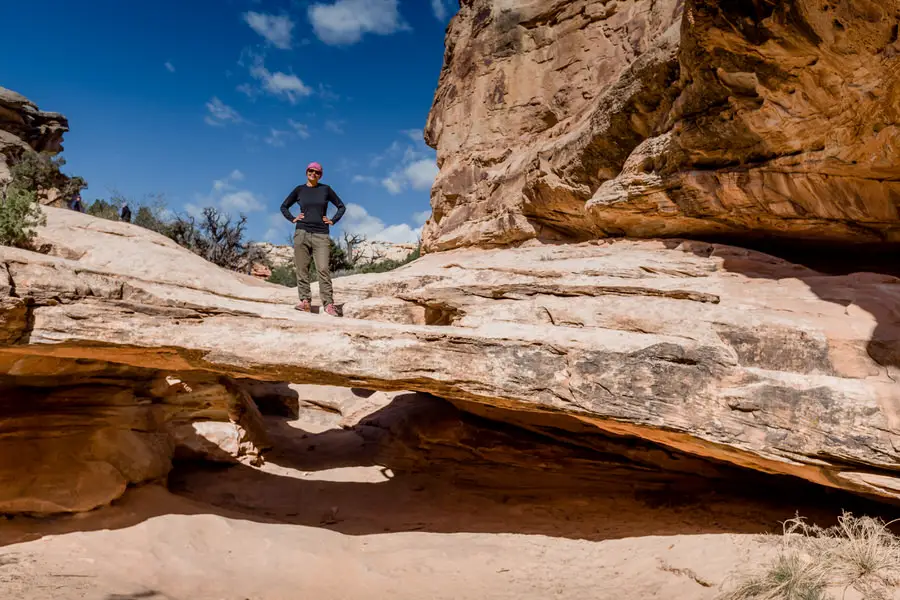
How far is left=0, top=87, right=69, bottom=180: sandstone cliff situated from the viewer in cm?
2495

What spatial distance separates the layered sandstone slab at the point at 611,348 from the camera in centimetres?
476

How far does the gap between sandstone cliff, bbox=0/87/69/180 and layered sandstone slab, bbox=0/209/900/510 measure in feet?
84.2

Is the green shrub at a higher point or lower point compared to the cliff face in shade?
lower

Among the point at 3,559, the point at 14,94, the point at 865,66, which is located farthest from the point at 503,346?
the point at 14,94

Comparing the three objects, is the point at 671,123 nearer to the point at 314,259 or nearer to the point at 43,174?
the point at 314,259

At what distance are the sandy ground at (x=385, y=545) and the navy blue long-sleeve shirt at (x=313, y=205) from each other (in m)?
3.85

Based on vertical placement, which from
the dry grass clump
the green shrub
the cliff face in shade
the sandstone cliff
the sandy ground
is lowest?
the sandy ground

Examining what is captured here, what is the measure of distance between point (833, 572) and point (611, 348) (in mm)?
2537

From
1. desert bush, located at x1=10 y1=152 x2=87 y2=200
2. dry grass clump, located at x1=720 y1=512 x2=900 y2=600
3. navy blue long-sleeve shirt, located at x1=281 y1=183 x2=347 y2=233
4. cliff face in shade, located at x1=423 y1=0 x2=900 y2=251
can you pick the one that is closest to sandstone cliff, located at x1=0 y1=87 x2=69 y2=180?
desert bush, located at x1=10 y1=152 x2=87 y2=200

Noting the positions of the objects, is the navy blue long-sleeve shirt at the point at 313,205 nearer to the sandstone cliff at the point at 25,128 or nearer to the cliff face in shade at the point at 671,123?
the cliff face in shade at the point at 671,123

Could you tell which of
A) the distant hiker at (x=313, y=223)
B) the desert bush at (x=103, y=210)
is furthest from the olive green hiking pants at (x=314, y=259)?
the desert bush at (x=103, y=210)

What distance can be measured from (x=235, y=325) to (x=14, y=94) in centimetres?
3143

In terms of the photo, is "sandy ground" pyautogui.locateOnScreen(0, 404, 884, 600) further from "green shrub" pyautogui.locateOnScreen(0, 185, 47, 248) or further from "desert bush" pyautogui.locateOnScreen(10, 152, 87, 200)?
"desert bush" pyautogui.locateOnScreen(10, 152, 87, 200)

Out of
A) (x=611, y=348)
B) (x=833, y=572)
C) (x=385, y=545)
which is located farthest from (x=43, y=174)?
(x=833, y=572)
